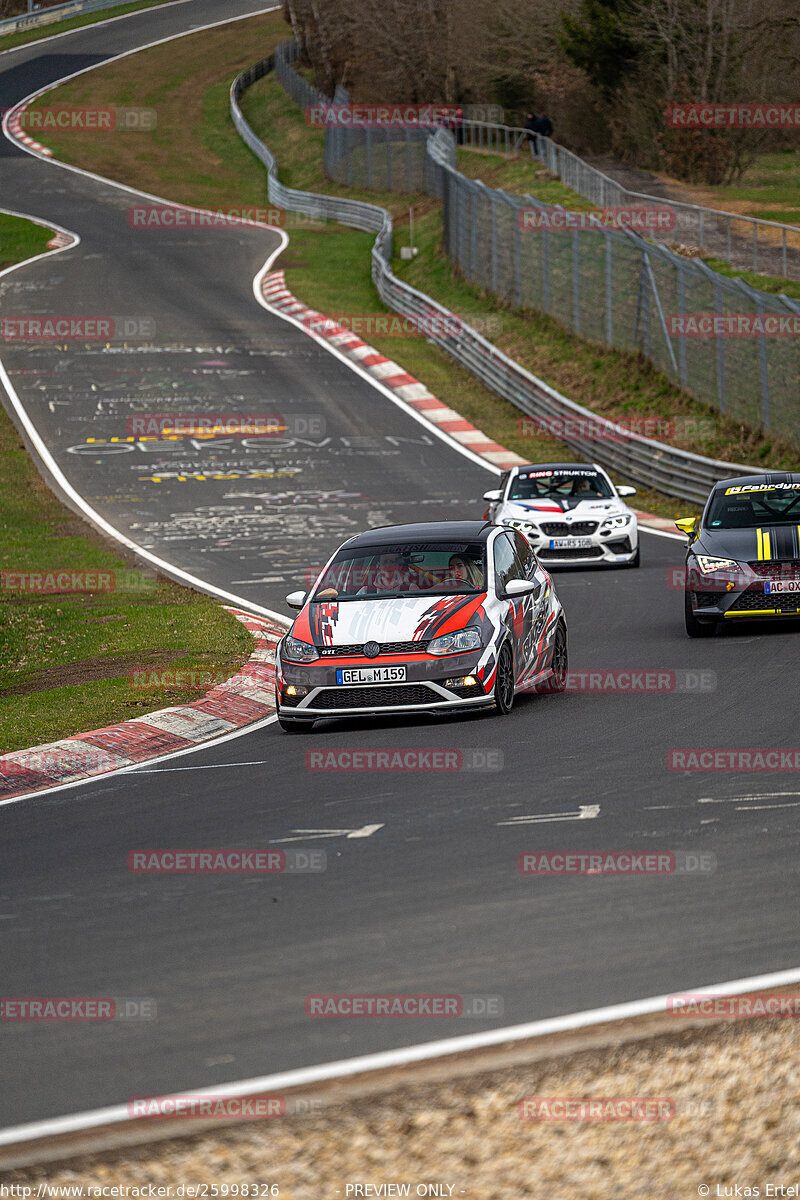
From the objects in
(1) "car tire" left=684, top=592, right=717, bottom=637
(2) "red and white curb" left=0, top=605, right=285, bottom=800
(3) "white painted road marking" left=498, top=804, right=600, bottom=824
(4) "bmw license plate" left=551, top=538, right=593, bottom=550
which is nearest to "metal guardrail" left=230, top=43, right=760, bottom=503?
(4) "bmw license plate" left=551, top=538, right=593, bottom=550

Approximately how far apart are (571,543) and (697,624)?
6.77 meters

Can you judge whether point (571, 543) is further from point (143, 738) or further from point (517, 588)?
point (143, 738)

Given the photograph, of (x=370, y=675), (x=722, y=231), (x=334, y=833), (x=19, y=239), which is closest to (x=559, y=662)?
(x=370, y=675)

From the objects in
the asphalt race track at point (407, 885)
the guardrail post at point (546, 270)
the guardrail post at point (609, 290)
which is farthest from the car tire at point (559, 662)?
the guardrail post at point (546, 270)

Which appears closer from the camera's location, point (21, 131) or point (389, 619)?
point (389, 619)

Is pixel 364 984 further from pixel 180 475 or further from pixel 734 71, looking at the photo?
pixel 734 71

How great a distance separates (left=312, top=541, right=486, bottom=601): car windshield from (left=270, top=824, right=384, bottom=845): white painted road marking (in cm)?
433

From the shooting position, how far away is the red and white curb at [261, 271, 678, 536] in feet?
105

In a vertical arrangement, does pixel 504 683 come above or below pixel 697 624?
above

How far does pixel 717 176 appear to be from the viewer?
5300cm

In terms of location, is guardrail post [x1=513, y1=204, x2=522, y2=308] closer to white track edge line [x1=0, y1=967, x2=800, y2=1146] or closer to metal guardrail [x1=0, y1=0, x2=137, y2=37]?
white track edge line [x1=0, y1=967, x2=800, y2=1146]

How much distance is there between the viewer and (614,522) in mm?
22438

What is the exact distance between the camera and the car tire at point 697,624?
1585cm

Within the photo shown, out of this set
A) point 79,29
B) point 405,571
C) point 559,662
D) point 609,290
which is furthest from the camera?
point 79,29
